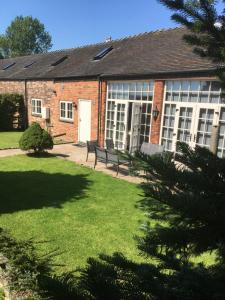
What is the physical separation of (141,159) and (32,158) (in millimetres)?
11840

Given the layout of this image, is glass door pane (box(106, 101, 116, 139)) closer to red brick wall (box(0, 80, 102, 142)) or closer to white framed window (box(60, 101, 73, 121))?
red brick wall (box(0, 80, 102, 142))

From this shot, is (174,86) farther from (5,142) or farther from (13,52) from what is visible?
(13,52)

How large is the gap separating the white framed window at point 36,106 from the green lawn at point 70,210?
10.7m

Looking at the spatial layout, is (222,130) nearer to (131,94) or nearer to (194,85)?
(194,85)

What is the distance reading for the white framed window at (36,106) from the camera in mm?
21191

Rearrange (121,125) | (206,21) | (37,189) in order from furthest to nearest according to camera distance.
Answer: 1. (121,125)
2. (37,189)
3. (206,21)

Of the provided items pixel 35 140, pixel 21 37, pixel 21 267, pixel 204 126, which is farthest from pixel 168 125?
pixel 21 37

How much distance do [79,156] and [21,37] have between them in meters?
63.0

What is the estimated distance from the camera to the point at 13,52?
220 ft

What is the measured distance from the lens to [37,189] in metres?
8.60

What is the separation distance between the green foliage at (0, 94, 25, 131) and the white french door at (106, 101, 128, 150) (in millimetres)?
10293

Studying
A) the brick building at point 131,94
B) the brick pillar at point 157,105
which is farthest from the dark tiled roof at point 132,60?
the brick pillar at point 157,105

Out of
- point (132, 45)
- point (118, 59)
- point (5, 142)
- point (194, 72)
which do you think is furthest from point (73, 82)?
point (194, 72)

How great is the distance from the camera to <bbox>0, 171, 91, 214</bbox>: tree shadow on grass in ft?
24.2
